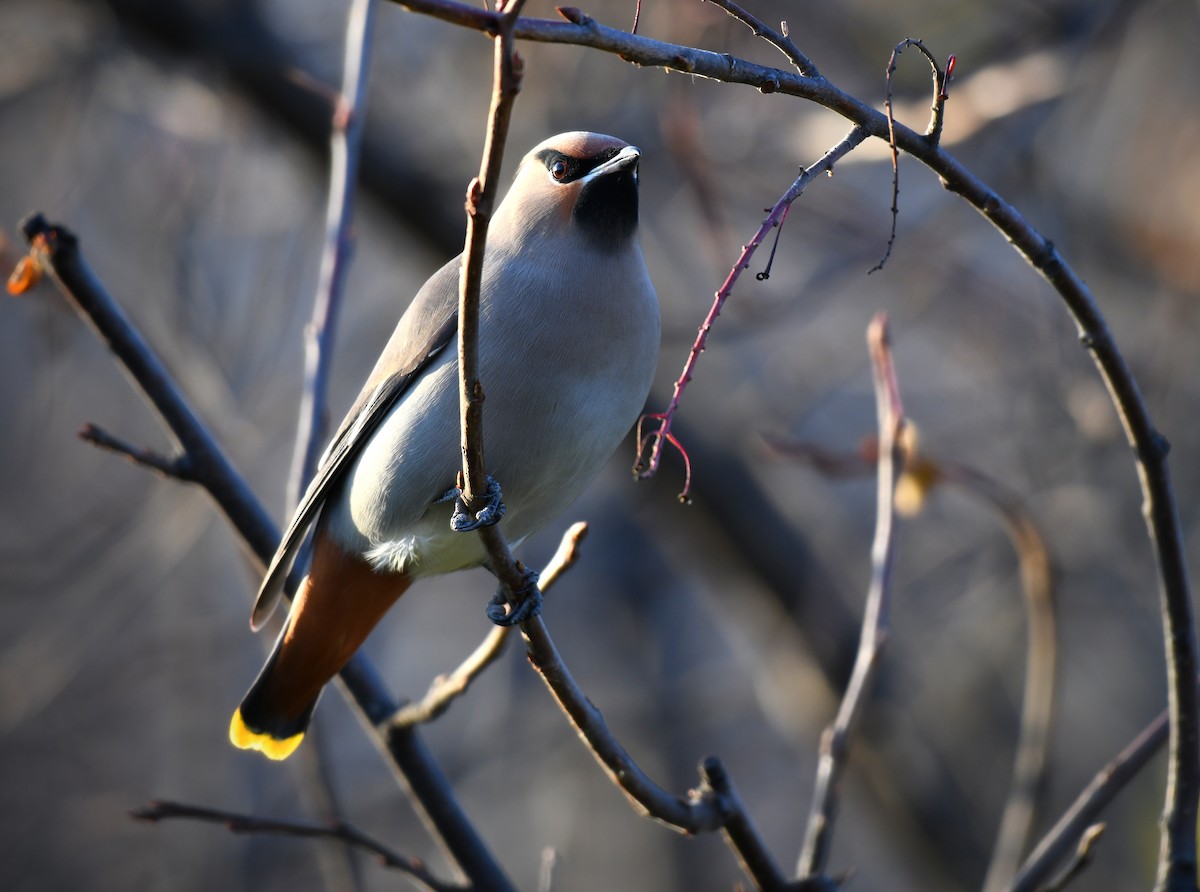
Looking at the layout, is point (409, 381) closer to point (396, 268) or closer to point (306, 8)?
point (306, 8)

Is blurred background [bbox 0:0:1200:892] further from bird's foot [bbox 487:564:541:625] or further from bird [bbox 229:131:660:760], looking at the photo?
bird's foot [bbox 487:564:541:625]

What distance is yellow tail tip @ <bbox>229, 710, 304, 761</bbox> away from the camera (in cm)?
323

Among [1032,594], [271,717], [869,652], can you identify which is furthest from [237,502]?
[1032,594]

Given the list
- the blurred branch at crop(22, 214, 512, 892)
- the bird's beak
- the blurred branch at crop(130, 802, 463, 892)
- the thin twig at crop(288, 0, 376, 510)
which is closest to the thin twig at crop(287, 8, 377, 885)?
the thin twig at crop(288, 0, 376, 510)

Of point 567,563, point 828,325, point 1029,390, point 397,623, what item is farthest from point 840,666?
point 397,623

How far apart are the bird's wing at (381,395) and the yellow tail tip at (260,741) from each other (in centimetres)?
38

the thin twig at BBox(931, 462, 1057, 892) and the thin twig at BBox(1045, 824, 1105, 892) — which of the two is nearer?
the thin twig at BBox(1045, 824, 1105, 892)

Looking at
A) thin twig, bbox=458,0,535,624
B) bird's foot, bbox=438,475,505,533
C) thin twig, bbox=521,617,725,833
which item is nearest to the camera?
thin twig, bbox=458,0,535,624

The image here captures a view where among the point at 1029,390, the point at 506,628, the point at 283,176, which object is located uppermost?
the point at 283,176

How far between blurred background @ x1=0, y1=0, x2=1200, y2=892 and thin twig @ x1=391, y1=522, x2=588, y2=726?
75.6 inches

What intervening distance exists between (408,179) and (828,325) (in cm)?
294

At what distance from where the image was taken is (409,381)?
3.03m

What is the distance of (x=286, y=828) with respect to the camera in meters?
2.58

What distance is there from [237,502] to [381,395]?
0.43m
